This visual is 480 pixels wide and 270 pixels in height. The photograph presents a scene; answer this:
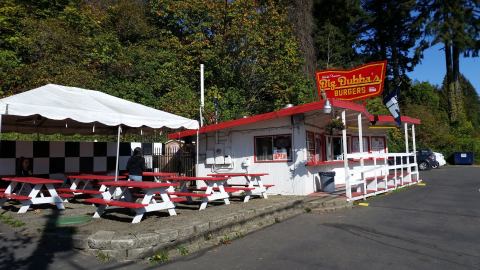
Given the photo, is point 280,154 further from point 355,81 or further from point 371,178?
point 371,178

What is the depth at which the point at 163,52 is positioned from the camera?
2416 cm

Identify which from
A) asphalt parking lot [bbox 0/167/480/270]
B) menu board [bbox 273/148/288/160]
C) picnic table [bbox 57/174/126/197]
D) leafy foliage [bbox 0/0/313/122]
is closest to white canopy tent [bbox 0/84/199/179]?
picnic table [bbox 57/174/126/197]

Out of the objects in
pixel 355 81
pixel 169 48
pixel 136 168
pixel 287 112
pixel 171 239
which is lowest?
pixel 171 239

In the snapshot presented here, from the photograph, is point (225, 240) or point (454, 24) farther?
point (454, 24)

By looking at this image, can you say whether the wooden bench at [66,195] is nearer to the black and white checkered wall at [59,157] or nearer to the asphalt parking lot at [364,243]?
the black and white checkered wall at [59,157]

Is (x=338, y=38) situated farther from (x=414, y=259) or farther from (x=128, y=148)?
(x=414, y=259)

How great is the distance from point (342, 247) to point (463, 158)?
30.7m

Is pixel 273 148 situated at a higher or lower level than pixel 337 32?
lower

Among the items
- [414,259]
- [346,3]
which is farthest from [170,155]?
[346,3]

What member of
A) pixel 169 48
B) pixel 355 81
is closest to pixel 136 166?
pixel 355 81

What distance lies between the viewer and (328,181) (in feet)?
41.5

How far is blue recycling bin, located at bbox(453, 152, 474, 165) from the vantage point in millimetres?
32469

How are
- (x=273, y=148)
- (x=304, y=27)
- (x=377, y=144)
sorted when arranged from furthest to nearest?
(x=304, y=27)
(x=377, y=144)
(x=273, y=148)

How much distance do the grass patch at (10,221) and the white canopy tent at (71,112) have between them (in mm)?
1875
